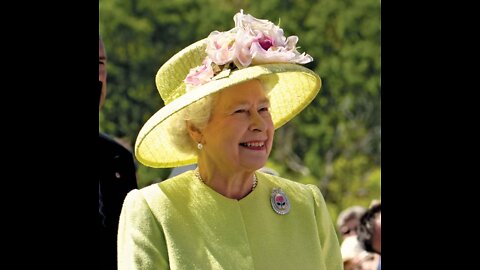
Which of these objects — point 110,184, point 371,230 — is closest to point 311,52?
point 371,230

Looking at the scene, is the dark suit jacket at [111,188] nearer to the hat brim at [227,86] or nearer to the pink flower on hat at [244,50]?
the hat brim at [227,86]

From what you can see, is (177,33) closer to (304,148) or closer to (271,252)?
(304,148)

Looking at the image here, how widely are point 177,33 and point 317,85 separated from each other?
15.7 metres

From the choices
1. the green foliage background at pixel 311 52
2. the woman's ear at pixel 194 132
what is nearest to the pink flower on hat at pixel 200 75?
the woman's ear at pixel 194 132

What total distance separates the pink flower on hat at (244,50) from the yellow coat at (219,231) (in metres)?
0.42

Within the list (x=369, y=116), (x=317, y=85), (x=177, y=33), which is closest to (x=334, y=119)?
(x=369, y=116)

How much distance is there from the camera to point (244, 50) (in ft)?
13.7

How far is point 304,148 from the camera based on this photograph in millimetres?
20266

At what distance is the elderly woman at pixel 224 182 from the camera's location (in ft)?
13.5

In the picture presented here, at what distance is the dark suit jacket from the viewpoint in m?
4.71

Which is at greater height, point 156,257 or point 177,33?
point 177,33

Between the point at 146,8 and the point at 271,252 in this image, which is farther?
the point at 146,8
